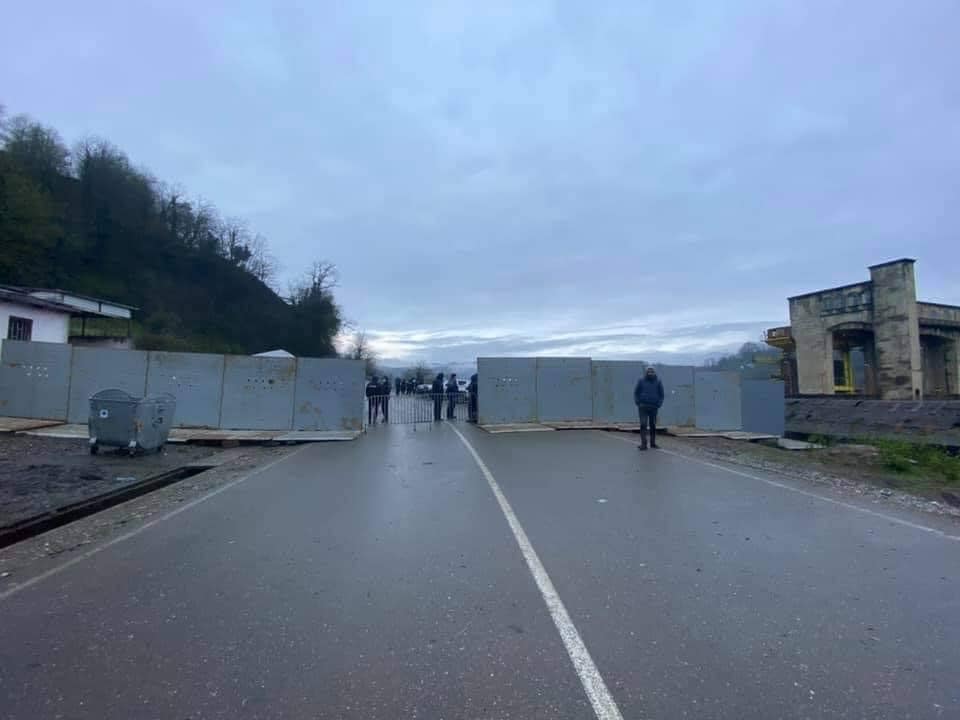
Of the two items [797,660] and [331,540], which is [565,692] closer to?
[797,660]

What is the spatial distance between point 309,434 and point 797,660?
15521 millimetres

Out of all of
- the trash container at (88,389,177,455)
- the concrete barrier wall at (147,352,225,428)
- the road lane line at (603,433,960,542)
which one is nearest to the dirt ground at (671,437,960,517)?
the road lane line at (603,433,960,542)

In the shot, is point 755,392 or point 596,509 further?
point 755,392

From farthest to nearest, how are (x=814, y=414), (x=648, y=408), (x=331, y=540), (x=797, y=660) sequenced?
(x=814, y=414) → (x=648, y=408) → (x=331, y=540) → (x=797, y=660)

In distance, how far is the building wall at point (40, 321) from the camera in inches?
803

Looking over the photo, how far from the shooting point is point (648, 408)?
13.5m

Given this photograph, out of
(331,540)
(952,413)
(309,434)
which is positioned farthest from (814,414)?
(331,540)

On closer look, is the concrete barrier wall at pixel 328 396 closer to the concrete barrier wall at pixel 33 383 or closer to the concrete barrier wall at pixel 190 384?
the concrete barrier wall at pixel 190 384

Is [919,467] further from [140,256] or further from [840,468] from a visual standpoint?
[140,256]

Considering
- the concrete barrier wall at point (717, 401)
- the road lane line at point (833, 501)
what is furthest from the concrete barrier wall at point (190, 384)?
the concrete barrier wall at point (717, 401)

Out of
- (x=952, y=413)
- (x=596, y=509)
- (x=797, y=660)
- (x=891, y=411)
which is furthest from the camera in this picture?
(x=891, y=411)

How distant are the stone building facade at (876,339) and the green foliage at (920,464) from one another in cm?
1792

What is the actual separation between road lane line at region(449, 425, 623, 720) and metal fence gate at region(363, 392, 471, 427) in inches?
635

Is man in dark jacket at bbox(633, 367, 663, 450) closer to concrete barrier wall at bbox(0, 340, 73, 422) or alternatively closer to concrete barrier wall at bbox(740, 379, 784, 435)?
concrete barrier wall at bbox(740, 379, 784, 435)
